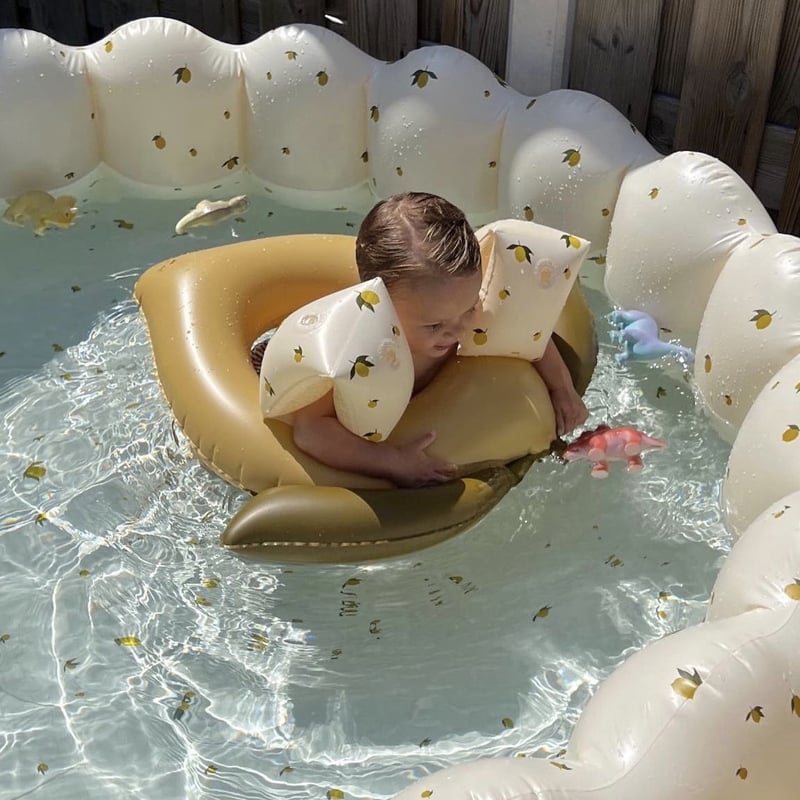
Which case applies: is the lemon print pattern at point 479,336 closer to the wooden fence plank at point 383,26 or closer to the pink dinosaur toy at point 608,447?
the pink dinosaur toy at point 608,447

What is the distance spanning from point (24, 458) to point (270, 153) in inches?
44.2

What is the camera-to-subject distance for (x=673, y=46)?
2.56 m

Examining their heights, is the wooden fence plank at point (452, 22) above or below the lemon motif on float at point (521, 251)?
above

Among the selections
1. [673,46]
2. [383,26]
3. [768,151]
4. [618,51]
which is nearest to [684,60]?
[673,46]

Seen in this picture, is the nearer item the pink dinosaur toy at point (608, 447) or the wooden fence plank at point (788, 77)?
the pink dinosaur toy at point (608, 447)

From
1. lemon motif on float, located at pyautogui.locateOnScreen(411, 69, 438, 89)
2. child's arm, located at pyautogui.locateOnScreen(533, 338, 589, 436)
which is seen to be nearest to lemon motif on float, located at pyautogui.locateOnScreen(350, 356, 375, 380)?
child's arm, located at pyautogui.locateOnScreen(533, 338, 589, 436)

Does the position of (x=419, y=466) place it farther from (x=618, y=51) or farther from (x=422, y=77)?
(x=618, y=51)

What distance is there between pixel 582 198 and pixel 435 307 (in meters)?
0.87

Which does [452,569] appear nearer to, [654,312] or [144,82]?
[654,312]

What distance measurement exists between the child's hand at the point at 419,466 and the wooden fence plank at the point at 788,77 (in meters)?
1.25

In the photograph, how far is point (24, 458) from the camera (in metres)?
2.16

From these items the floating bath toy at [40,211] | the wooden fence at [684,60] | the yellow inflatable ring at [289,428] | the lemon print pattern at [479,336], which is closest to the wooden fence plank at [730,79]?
the wooden fence at [684,60]

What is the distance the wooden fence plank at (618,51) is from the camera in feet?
8.44

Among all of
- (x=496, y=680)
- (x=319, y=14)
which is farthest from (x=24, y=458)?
(x=319, y=14)
